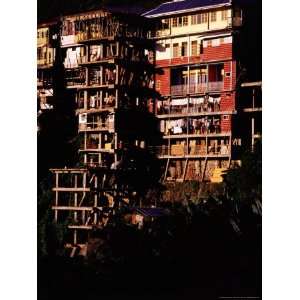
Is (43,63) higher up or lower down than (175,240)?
higher up

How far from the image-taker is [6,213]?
12.6 feet

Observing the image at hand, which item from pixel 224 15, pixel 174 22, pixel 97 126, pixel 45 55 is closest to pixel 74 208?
pixel 97 126

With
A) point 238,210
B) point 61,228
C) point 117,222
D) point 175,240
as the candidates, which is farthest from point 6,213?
point 238,210

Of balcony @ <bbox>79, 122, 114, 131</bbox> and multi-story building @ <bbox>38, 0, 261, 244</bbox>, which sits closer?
multi-story building @ <bbox>38, 0, 261, 244</bbox>

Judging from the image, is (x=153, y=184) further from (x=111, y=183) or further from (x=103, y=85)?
(x=103, y=85)

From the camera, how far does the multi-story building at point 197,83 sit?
148 inches

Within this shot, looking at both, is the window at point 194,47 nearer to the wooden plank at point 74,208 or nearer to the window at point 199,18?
the window at point 199,18

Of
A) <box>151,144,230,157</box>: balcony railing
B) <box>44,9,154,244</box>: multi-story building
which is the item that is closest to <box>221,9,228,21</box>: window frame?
<box>44,9,154,244</box>: multi-story building

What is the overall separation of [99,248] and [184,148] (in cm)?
57

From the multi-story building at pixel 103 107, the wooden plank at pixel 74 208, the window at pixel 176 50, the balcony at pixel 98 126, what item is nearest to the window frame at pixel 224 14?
the window at pixel 176 50

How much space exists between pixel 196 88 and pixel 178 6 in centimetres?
36

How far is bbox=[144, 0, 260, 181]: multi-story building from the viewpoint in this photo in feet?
12.3

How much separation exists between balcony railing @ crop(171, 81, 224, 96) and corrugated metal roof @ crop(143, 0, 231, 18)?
324mm

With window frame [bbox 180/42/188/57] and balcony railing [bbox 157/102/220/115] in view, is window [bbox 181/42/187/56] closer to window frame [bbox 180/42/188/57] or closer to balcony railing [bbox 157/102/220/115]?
window frame [bbox 180/42/188/57]
